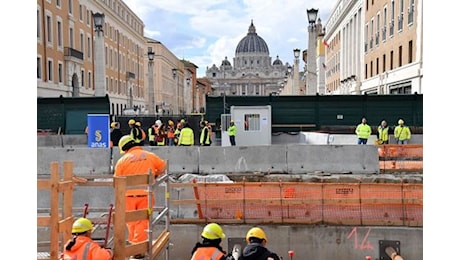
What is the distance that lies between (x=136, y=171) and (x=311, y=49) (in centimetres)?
2007

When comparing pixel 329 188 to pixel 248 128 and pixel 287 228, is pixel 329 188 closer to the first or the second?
pixel 287 228

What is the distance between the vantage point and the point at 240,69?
603 feet

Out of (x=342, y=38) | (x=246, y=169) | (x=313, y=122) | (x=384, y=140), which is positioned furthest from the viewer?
(x=342, y=38)

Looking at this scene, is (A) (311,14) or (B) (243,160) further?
(A) (311,14)

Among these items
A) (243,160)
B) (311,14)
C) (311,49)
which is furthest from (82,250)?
(311,49)

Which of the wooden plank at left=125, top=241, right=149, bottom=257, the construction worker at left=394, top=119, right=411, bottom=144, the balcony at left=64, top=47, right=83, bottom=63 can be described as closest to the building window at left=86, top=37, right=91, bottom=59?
the balcony at left=64, top=47, right=83, bottom=63

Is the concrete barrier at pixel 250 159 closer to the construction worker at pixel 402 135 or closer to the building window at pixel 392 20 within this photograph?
the construction worker at pixel 402 135

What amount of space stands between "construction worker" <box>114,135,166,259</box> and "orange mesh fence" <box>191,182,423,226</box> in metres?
2.77

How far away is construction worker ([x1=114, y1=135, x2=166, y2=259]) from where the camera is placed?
5.54 metres

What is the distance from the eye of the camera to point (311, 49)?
24219 millimetres

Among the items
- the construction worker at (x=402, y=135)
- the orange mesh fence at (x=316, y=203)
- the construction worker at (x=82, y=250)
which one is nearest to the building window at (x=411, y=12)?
the construction worker at (x=402, y=135)

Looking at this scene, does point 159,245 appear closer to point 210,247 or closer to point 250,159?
point 210,247

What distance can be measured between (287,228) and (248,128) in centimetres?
1364
